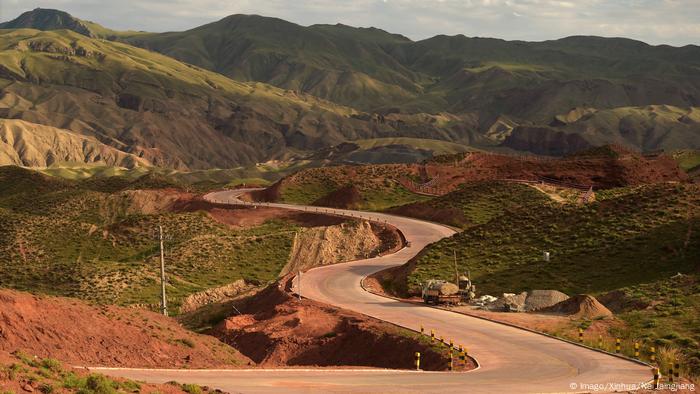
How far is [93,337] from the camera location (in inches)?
1563

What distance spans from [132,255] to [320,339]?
50.0m

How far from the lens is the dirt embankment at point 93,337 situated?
3728 cm

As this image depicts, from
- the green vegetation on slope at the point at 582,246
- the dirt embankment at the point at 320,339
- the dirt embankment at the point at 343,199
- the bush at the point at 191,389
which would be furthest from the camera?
the dirt embankment at the point at 343,199

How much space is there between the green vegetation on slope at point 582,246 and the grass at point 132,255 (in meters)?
21.3

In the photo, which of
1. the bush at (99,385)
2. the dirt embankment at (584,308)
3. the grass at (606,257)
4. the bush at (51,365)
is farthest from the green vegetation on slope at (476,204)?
the bush at (99,385)

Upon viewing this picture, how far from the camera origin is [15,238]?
95.9 meters

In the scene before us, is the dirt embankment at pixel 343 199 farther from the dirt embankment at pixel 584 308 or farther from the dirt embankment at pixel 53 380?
the dirt embankment at pixel 53 380

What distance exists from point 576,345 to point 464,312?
11.2 meters

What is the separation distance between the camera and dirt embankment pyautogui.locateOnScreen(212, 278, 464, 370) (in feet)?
142

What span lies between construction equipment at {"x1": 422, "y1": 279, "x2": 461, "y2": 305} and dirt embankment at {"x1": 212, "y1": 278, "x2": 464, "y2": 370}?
247 inches

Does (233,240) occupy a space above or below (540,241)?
below

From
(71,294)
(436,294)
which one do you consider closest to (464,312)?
(436,294)

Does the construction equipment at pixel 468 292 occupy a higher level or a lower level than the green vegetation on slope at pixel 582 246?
lower

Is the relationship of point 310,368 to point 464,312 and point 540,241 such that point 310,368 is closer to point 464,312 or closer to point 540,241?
point 464,312
